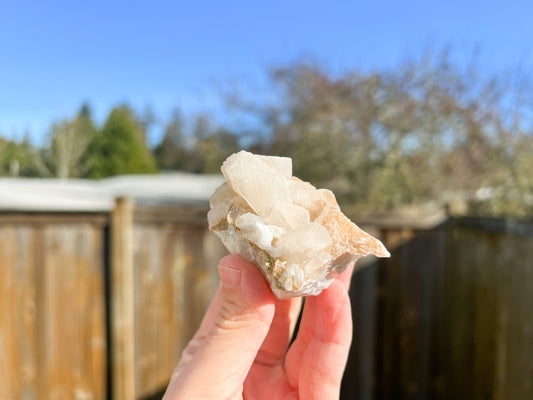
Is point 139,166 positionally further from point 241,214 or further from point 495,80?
point 241,214

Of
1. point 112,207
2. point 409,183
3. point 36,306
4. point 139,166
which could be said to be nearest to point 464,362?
point 409,183

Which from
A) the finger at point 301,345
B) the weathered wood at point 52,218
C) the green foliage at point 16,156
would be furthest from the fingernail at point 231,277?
the green foliage at point 16,156

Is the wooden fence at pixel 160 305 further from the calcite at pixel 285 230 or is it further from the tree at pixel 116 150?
the tree at pixel 116 150

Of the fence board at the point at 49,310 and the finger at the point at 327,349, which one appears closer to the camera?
the finger at the point at 327,349

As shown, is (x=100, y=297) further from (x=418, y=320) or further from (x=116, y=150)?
(x=116, y=150)

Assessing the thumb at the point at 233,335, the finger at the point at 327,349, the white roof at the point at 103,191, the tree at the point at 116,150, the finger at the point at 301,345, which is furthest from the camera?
the tree at the point at 116,150

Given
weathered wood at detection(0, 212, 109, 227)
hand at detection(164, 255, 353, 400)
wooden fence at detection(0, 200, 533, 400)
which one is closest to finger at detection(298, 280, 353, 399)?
hand at detection(164, 255, 353, 400)

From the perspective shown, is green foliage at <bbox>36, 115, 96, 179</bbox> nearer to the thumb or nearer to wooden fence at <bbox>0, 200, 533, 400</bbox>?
wooden fence at <bbox>0, 200, 533, 400</bbox>

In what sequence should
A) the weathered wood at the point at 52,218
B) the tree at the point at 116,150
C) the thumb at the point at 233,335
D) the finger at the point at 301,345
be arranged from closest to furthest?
the thumb at the point at 233,335 → the finger at the point at 301,345 → the weathered wood at the point at 52,218 → the tree at the point at 116,150
